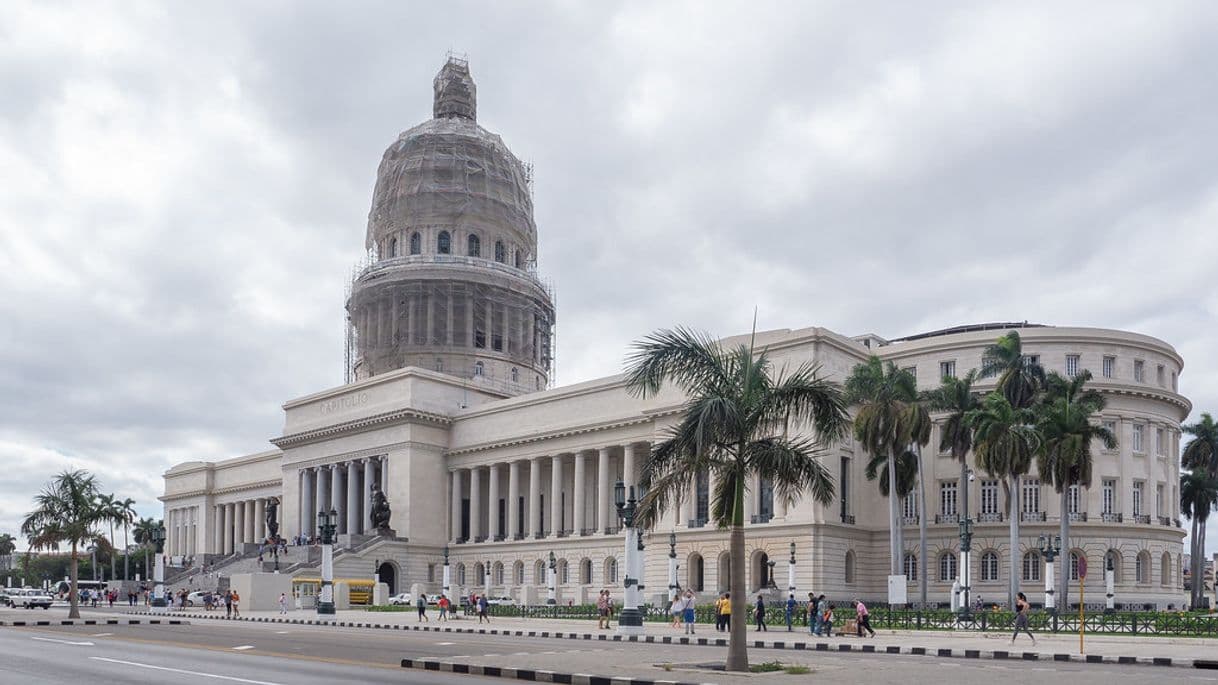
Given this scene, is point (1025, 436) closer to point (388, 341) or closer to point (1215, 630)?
point (1215, 630)

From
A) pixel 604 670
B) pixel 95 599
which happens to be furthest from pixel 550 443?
pixel 604 670

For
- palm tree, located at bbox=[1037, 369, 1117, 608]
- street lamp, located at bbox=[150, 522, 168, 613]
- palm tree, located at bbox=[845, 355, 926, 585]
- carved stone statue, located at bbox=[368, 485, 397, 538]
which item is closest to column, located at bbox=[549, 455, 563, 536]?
carved stone statue, located at bbox=[368, 485, 397, 538]

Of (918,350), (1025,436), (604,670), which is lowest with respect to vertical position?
(604,670)

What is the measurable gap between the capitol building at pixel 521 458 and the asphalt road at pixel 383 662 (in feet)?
65.4

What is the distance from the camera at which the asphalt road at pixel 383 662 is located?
22953 millimetres

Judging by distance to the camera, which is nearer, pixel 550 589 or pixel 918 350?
pixel 550 589

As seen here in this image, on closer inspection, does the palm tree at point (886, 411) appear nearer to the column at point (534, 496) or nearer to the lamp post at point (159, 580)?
the column at point (534, 496)

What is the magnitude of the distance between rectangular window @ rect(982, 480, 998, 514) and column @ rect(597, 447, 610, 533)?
1051 inches

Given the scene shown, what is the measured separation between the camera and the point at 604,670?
25.2 metres

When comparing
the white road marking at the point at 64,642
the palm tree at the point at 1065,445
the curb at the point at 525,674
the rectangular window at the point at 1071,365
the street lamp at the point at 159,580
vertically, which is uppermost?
the rectangular window at the point at 1071,365

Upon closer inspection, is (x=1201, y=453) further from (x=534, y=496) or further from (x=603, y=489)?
(x=534, y=496)

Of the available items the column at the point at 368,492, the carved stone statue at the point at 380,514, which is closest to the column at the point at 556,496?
the carved stone statue at the point at 380,514

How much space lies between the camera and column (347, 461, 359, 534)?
9862cm

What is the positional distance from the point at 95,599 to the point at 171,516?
165ft
